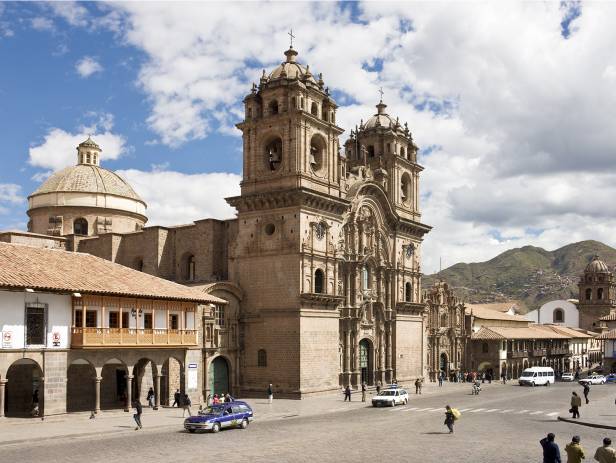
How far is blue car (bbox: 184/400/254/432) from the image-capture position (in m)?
32.8

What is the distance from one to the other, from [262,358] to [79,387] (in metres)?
14.7

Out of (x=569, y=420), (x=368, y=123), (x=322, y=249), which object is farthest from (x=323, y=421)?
(x=368, y=123)

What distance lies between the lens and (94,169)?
6906 centimetres

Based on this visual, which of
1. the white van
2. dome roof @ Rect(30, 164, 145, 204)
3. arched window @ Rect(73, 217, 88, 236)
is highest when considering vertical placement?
dome roof @ Rect(30, 164, 145, 204)

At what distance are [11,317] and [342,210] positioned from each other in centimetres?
2926

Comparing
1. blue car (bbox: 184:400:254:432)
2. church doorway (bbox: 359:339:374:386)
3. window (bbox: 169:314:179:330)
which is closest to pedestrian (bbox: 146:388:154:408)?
window (bbox: 169:314:179:330)

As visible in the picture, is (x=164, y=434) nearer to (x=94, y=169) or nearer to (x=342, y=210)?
(x=342, y=210)

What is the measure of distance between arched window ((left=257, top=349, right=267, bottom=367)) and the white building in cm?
9125

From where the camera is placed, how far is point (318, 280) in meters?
55.9

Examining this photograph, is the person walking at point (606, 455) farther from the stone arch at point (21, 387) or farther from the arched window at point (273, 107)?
the arched window at point (273, 107)

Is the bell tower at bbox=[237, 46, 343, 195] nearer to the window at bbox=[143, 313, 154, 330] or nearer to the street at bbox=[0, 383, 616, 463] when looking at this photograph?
the window at bbox=[143, 313, 154, 330]

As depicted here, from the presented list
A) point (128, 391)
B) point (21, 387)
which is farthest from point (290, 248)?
point (21, 387)

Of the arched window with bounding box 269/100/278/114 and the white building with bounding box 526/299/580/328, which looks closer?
the arched window with bounding box 269/100/278/114

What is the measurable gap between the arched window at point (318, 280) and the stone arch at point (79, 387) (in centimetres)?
1828
